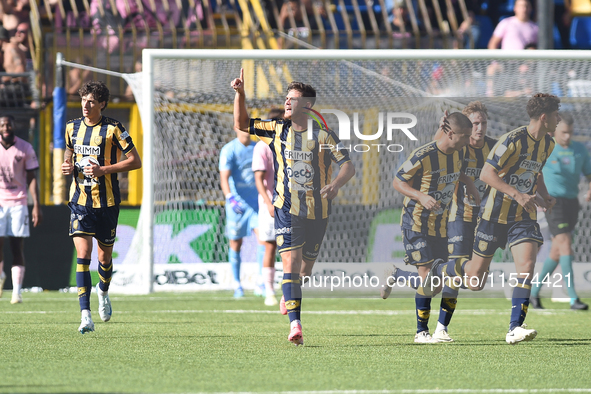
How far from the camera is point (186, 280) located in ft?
36.4

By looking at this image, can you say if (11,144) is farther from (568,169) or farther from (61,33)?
(568,169)

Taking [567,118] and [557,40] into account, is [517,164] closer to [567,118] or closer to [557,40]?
[567,118]

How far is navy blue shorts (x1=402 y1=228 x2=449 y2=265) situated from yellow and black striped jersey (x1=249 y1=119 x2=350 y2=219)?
676mm

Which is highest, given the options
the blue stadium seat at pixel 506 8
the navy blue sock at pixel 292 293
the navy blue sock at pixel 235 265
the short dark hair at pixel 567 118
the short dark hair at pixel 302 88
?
the blue stadium seat at pixel 506 8

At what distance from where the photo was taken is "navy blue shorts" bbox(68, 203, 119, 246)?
262 inches

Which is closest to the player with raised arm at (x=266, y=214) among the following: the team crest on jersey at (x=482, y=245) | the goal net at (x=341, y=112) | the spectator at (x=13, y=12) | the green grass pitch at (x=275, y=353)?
the green grass pitch at (x=275, y=353)

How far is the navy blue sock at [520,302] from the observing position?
6.22 meters

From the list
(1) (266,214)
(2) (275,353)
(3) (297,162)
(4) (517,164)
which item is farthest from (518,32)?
(2) (275,353)

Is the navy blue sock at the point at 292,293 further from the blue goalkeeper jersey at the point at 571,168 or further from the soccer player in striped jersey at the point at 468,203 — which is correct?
the blue goalkeeper jersey at the point at 571,168

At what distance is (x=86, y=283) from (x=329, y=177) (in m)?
1.97

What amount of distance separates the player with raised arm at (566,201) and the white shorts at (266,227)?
2.70 m

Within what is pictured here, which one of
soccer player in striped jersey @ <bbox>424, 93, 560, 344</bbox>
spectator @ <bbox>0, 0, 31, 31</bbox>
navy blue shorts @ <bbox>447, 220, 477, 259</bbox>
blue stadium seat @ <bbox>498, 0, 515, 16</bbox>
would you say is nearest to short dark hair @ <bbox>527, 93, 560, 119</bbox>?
soccer player in striped jersey @ <bbox>424, 93, 560, 344</bbox>

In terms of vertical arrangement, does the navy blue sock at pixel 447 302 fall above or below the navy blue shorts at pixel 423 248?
below

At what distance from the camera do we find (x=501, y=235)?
6406 mm
